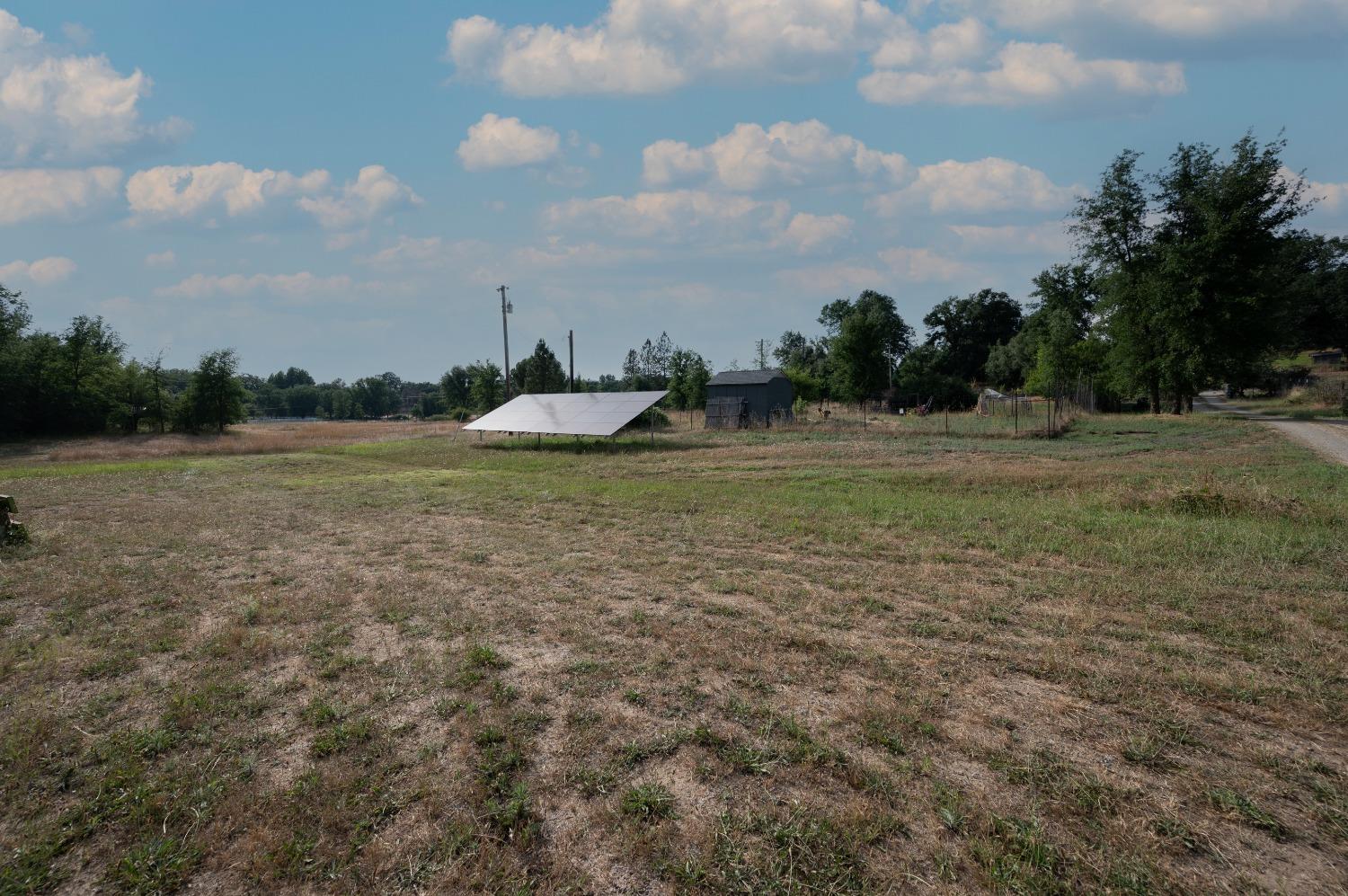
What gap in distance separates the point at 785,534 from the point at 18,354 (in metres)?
Result: 51.7

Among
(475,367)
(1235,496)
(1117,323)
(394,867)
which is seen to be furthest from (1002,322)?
(394,867)

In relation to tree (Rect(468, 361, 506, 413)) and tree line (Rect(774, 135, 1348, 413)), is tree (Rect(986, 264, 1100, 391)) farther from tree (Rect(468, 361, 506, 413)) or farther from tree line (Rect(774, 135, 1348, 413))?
tree (Rect(468, 361, 506, 413))

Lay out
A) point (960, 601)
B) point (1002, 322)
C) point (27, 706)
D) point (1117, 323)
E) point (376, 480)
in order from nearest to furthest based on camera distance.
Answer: point (27, 706)
point (960, 601)
point (376, 480)
point (1117, 323)
point (1002, 322)

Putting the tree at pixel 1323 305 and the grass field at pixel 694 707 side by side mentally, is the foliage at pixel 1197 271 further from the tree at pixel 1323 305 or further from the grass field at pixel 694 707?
the tree at pixel 1323 305

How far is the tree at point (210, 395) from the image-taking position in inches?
1689

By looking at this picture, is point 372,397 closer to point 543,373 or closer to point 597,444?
point 543,373

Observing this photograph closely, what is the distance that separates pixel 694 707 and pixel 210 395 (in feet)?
163

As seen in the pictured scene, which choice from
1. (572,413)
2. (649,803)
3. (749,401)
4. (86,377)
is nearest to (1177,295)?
(749,401)

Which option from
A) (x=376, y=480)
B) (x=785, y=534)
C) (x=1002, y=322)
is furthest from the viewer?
(x=1002, y=322)

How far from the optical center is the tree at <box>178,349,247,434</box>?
42.9 m

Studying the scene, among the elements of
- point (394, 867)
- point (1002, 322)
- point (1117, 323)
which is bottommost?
point (394, 867)

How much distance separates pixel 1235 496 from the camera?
435 inches

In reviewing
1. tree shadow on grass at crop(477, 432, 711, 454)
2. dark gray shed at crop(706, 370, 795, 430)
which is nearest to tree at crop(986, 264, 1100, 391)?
dark gray shed at crop(706, 370, 795, 430)

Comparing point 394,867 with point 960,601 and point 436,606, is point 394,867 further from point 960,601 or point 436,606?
point 960,601
